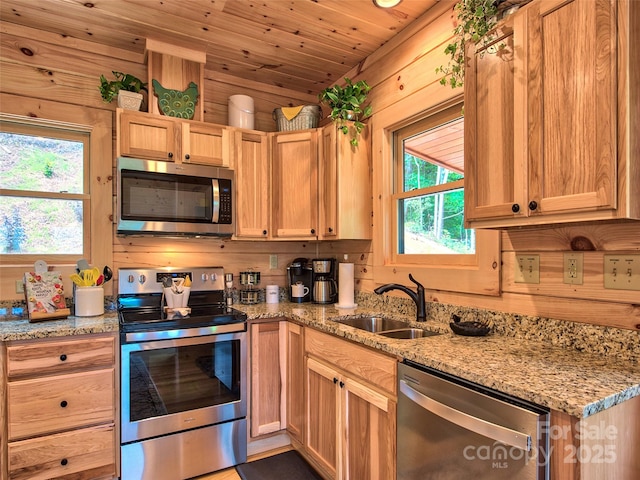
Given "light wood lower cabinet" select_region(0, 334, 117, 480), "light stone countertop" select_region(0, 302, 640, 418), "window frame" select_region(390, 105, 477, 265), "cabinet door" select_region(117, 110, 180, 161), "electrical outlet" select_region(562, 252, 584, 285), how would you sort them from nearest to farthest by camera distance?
"light stone countertop" select_region(0, 302, 640, 418), "electrical outlet" select_region(562, 252, 584, 285), "light wood lower cabinet" select_region(0, 334, 117, 480), "window frame" select_region(390, 105, 477, 265), "cabinet door" select_region(117, 110, 180, 161)

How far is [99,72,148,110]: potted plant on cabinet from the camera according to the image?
2.35 m

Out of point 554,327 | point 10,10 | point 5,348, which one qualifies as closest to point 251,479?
point 5,348

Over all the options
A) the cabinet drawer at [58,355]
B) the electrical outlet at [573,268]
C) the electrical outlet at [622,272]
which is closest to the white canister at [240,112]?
the cabinet drawer at [58,355]

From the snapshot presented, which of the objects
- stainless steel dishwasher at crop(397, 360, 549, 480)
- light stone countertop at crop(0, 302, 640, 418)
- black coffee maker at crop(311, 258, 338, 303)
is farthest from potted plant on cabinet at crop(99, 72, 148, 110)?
stainless steel dishwasher at crop(397, 360, 549, 480)

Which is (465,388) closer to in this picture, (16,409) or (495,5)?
(495,5)

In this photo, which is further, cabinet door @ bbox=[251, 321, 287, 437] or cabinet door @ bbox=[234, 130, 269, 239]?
cabinet door @ bbox=[234, 130, 269, 239]

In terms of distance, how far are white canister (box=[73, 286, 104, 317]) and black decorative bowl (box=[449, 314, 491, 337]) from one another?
1.97 metres

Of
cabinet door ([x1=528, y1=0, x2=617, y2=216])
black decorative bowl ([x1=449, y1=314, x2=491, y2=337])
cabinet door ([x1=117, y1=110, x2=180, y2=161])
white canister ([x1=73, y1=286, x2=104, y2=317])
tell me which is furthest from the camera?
cabinet door ([x1=117, y1=110, x2=180, y2=161])

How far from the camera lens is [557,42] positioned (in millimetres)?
1234

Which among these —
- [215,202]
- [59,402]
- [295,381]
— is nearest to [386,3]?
[215,202]

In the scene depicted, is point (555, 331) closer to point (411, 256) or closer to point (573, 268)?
point (573, 268)

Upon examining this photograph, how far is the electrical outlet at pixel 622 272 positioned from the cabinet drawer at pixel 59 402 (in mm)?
2248

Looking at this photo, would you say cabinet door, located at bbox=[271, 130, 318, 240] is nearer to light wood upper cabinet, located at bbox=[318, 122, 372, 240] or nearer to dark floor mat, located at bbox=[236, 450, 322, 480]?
light wood upper cabinet, located at bbox=[318, 122, 372, 240]

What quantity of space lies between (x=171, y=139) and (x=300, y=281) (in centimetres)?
134
